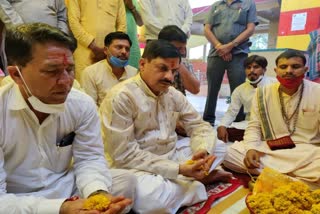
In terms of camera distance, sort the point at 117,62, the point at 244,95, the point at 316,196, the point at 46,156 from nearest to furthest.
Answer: the point at 46,156
the point at 316,196
the point at 117,62
the point at 244,95

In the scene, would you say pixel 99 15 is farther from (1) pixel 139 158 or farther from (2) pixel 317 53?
(2) pixel 317 53

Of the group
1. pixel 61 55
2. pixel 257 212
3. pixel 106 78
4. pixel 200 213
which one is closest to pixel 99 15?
pixel 106 78

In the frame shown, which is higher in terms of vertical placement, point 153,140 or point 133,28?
point 133,28

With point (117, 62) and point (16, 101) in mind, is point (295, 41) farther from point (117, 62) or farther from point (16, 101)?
point (16, 101)

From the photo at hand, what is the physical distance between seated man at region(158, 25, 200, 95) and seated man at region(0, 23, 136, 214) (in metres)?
1.64

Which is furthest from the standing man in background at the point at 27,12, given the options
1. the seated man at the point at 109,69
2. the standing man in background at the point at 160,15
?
the standing man in background at the point at 160,15

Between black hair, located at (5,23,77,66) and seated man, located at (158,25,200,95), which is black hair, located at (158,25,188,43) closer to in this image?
seated man, located at (158,25,200,95)

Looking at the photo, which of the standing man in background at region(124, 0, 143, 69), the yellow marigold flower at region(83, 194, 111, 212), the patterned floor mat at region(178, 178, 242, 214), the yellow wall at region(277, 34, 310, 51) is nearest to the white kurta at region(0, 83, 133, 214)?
the yellow marigold flower at region(83, 194, 111, 212)

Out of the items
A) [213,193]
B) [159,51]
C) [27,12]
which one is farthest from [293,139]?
[27,12]

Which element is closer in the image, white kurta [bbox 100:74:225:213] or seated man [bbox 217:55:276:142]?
white kurta [bbox 100:74:225:213]

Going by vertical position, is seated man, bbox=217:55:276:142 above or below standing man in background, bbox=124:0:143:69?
below

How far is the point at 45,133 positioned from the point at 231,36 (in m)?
3.48

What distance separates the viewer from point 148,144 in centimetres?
216

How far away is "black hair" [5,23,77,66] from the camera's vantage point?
1273 mm
